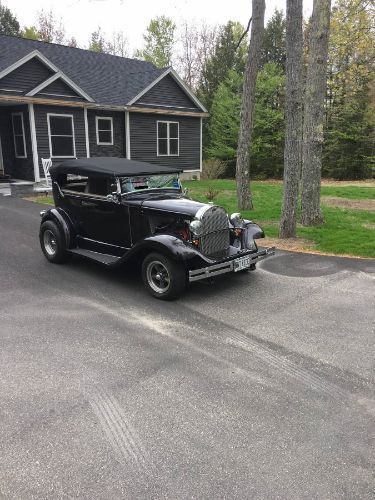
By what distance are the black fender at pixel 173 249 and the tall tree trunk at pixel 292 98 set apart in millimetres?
3915

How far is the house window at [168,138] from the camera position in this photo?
890 inches

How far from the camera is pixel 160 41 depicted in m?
45.2

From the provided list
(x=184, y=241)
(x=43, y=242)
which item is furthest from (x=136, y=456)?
(x=43, y=242)

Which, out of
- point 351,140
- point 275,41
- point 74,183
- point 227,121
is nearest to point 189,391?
point 74,183

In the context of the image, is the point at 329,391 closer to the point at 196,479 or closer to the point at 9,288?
the point at 196,479

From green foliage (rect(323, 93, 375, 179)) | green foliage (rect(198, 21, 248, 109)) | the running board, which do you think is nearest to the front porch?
the running board

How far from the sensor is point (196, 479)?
8.73 ft

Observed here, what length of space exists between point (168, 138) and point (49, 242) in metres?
16.4

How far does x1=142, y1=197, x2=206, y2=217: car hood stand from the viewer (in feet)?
19.6

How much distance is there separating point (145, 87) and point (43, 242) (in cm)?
1618

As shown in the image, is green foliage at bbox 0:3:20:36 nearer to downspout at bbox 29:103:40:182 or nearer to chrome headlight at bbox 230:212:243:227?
downspout at bbox 29:103:40:182

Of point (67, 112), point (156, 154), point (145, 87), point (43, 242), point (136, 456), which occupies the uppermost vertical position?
point (145, 87)

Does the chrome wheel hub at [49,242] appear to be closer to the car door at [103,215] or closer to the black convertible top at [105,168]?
the car door at [103,215]

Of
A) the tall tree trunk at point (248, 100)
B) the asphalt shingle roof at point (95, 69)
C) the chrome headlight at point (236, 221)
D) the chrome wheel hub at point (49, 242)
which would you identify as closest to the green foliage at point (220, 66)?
the asphalt shingle roof at point (95, 69)
